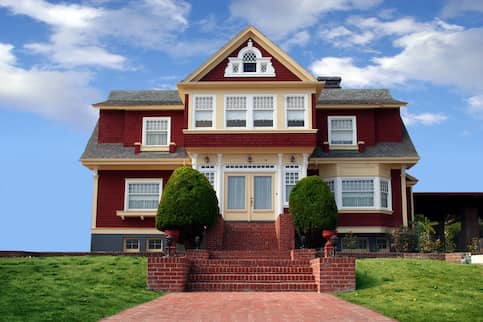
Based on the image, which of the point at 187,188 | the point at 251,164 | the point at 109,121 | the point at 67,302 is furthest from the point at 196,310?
the point at 109,121

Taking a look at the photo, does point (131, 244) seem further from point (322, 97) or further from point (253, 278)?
point (322, 97)

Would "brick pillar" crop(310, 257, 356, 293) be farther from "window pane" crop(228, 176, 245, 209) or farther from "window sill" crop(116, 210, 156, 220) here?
"window sill" crop(116, 210, 156, 220)

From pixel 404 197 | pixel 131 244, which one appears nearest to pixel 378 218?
pixel 404 197

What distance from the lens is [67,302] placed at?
11.7 metres

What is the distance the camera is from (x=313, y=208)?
21.1m

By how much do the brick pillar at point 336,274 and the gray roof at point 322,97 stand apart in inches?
526

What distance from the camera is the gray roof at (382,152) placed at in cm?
2589

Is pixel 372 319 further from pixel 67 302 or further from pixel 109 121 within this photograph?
pixel 109 121

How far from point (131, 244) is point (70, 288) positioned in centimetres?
1303

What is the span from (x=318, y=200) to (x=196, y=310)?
1055 centimetres

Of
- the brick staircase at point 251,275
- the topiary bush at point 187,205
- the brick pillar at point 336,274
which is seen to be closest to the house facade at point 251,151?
the topiary bush at point 187,205

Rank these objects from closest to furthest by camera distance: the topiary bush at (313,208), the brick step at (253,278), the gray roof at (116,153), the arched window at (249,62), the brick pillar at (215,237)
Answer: the brick step at (253,278), the topiary bush at (313,208), the brick pillar at (215,237), the arched window at (249,62), the gray roof at (116,153)

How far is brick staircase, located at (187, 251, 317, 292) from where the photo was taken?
15680 millimetres

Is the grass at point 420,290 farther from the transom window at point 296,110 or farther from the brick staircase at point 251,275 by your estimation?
the transom window at point 296,110
